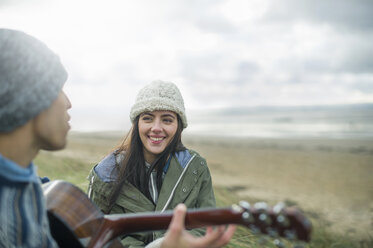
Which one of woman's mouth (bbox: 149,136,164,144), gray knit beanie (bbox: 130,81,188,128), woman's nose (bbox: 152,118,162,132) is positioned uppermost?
gray knit beanie (bbox: 130,81,188,128)

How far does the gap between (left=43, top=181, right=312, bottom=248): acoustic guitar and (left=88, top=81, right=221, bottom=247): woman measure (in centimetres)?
86

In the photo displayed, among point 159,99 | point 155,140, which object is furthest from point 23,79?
point 155,140

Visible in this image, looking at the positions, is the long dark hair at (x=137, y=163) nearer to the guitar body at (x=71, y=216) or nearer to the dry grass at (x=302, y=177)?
the guitar body at (x=71, y=216)

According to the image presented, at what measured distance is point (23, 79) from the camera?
141 cm

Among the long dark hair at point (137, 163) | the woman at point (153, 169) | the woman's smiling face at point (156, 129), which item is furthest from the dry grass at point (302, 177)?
the woman's smiling face at point (156, 129)

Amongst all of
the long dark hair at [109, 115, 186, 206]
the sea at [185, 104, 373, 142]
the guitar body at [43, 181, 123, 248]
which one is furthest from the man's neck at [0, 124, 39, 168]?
the sea at [185, 104, 373, 142]

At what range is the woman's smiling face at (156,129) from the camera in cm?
306

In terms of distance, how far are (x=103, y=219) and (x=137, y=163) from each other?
109 centimetres

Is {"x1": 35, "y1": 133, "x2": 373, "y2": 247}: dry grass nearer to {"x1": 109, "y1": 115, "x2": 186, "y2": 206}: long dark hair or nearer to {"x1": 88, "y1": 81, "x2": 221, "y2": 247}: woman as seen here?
{"x1": 88, "y1": 81, "x2": 221, "y2": 247}: woman

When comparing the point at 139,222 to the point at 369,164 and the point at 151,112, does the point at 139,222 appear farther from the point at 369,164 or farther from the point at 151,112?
the point at 369,164

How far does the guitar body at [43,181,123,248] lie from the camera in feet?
6.22

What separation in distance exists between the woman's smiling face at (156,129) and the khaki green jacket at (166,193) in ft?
0.70

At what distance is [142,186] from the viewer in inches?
121

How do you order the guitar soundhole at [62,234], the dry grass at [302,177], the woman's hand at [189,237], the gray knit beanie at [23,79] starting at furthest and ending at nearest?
the dry grass at [302,177], the guitar soundhole at [62,234], the woman's hand at [189,237], the gray knit beanie at [23,79]
